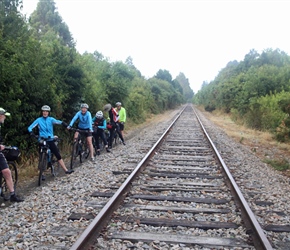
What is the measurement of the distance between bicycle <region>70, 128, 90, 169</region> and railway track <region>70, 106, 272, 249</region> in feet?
5.72

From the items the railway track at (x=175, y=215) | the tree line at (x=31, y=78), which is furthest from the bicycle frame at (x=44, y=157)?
the railway track at (x=175, y=215)

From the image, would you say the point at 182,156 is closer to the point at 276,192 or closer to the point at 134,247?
the point at 276,192

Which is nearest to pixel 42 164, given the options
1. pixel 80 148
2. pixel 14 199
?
pixel 14 199

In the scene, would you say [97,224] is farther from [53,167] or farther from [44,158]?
[53,167]

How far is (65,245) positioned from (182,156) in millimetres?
6549

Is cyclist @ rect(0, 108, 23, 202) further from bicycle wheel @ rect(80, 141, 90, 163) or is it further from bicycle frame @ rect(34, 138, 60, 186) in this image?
bicycle wheel @ rect(80, 141, 90, 163)

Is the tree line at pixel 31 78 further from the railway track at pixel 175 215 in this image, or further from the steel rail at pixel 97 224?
the steel rail at pixel 97 224

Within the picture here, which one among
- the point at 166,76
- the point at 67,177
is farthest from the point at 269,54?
the point at 67,177

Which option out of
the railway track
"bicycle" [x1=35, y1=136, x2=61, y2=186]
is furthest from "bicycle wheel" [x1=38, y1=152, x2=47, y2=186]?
the railway track

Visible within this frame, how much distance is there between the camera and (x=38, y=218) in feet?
16.3

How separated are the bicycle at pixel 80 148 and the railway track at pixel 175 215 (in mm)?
1743

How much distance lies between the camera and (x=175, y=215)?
16.5 feet

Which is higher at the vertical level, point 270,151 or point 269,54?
point 269,54

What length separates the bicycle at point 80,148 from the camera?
9.05m
